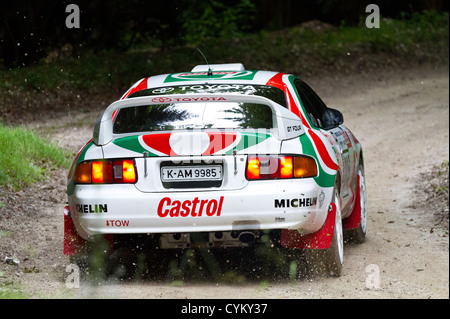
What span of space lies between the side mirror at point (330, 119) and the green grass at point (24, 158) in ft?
13.6

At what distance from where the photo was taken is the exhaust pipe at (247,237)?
228 inches

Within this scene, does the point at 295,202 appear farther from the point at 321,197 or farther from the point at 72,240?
the point at 72,240

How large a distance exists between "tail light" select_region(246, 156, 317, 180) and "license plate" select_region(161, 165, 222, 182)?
23 cm

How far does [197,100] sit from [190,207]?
834mm

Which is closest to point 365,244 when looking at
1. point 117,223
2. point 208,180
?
point 208,180

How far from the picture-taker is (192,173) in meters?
5.74

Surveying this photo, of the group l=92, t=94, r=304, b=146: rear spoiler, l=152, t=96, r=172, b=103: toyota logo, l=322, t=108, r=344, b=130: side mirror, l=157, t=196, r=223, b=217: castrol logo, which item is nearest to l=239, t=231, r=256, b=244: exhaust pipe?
l=157, t=196, r=223, b=217: castrol logo

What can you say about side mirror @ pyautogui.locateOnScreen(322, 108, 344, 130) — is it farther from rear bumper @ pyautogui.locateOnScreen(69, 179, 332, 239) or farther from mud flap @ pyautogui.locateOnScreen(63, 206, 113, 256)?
mud flap @ pyautogui.locateOnScreen(63, 206, 113, 256)

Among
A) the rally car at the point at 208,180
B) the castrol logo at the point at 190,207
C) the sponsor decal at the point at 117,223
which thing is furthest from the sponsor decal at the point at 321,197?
the sponsor decal at the point at 117,223

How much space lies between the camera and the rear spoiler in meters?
5.89

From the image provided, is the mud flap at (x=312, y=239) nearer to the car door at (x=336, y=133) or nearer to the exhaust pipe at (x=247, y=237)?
the exhaust pipe at (x=247, y=237)

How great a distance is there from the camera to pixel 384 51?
25016mm
